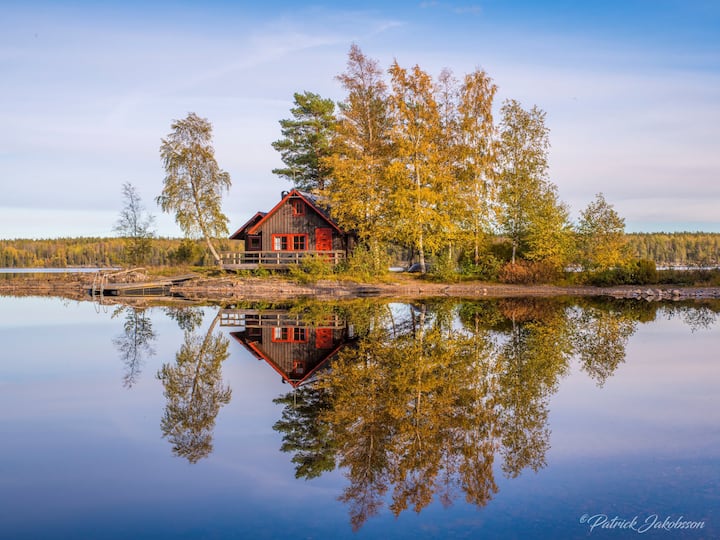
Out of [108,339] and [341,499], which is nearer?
[341,499]

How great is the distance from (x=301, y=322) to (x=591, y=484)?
16775 millimetres

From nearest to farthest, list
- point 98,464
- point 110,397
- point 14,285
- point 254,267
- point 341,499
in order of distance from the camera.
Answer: point 341,499
point 98,464
point 110,397
point 254,267
point 14,285

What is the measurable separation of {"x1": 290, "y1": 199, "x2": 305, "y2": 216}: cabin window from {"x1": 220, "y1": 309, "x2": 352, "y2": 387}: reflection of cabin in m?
19.0

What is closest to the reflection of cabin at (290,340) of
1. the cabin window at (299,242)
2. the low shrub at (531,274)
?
the cabin window at (299,242)

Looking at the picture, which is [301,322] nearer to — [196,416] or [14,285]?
[196,416]

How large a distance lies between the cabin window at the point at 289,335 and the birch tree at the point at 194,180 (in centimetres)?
2939

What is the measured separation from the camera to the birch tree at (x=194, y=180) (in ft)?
160

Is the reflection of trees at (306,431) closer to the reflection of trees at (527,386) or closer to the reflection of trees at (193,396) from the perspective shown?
the reflection of trees at (193,396)

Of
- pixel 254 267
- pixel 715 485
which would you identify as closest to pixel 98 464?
pixel 715 485

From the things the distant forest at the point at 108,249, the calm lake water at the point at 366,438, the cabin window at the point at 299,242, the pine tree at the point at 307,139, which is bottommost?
the calm lake water at the point at 366,438

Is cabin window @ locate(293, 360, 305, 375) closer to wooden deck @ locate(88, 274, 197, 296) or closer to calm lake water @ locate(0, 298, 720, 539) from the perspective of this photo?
calm lake water @ locate(0, 298, 720, 539)

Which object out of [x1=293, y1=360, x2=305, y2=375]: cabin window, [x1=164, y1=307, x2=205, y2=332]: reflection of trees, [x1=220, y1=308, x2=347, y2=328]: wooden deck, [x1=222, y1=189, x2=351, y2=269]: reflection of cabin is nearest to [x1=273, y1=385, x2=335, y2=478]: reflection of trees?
[x1=293, y1=360, x2=305, y2=375]: cabin window

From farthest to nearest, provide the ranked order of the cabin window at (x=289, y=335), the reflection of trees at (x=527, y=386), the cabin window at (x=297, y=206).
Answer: the cabin window at (x=297, y=206)
the cabin window at (x=289, y=335)
the reflection of trees at (x=527, y=386)

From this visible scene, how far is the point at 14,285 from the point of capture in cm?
4997
